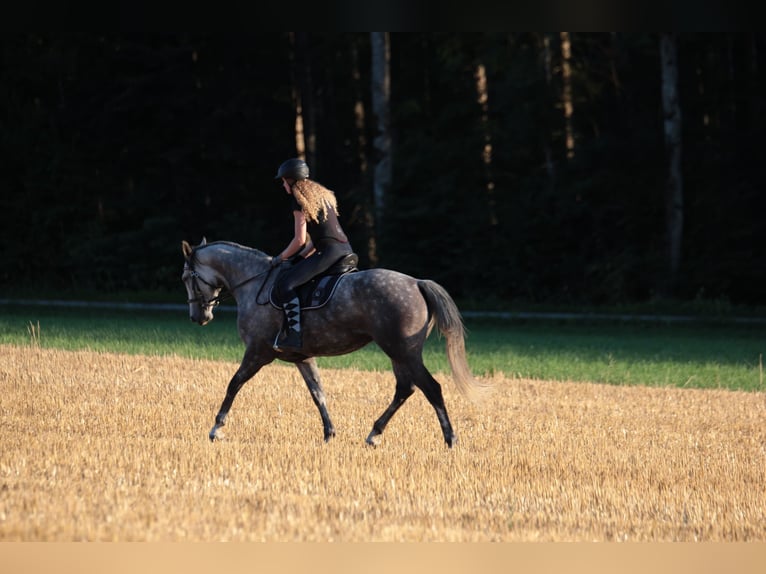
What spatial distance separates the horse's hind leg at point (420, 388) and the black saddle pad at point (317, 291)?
91 centimetres

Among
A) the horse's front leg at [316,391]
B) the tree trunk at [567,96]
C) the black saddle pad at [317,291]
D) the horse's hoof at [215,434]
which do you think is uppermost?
the tree trunk at [567,96]

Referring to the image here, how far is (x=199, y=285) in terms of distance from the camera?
11461mm

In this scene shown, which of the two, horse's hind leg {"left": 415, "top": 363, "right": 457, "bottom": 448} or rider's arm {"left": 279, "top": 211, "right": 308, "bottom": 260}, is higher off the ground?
rider's arm {"left": 279, "top": 211, "right": 308, "bottom": 260}

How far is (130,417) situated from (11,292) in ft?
93.5

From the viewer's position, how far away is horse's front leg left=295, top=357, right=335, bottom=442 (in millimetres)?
10711

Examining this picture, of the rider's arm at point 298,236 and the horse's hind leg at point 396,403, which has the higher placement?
the rider's arm at point 298,236

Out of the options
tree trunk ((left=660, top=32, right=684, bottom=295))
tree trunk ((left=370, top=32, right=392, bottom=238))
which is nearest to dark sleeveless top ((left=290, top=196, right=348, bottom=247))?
tree trunk ((left=660, top=32, right=684, bottom=295))

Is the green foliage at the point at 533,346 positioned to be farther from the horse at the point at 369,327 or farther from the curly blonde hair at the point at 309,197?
the curly blonde hair at the point at 309,197

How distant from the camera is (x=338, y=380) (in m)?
16.3

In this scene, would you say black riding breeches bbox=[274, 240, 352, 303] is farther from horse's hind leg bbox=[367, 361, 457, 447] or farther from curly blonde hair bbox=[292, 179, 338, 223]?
horse's hind leg bbox=[367, 361, 457, 447]

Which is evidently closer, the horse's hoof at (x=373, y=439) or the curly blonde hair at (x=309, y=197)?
the curly blonde hair at (x=309, y=197)

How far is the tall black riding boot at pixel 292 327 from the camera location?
34.3 feet

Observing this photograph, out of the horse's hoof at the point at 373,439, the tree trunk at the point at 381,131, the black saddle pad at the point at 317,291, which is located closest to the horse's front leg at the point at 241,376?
the black saddle pad at the point at 317,291

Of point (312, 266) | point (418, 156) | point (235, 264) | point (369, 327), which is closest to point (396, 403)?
point (369, 327)
